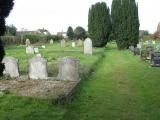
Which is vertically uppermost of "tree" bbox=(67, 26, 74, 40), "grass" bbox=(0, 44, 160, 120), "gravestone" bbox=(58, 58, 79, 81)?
→ "tree" bbox=(67, 26, 74, 40)

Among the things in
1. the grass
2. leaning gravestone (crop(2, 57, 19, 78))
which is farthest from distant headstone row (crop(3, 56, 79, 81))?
the grass

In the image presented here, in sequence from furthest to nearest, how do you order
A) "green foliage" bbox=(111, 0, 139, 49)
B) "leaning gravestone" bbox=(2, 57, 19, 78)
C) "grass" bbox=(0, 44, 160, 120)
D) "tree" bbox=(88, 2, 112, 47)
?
"tree" bbox=(88, 2, 112, 47) → "green foliage" bbox=(111, 0, 139, 49) → "leaning gravestone" bbox=(2, 57, 19, 78) → "grass" bbox=(0, 44, 160, 120)

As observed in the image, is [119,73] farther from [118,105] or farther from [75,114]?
[75,114]

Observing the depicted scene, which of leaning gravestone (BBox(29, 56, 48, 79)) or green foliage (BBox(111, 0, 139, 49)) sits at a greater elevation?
green foliage (BBox(111, 0, 139, 49))

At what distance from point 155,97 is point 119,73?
664 centimetres

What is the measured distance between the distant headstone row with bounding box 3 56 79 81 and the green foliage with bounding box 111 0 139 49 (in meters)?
31.6

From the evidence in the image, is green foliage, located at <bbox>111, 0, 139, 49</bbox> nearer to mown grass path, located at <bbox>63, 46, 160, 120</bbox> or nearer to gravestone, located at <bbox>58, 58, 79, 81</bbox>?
mown grass path, located at <bbox>63, 46, 160, 120</bbox>

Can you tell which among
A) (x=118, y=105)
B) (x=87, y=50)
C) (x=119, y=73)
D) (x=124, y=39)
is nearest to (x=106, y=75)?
(x=119, y=73)

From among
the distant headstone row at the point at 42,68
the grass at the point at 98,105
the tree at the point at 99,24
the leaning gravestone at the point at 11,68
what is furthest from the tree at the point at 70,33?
the grass at the point at 98,105

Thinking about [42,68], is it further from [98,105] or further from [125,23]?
[125,23]

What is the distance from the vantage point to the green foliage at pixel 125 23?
4669 centimetres

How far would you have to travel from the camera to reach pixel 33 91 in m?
12.3

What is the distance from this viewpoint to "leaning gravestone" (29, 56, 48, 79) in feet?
51.0

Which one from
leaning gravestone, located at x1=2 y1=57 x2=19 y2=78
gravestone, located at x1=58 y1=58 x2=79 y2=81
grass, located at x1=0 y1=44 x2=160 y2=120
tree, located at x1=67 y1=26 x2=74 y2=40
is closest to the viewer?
grass, located at x1=0 y1=44 x2=160 y2=120
